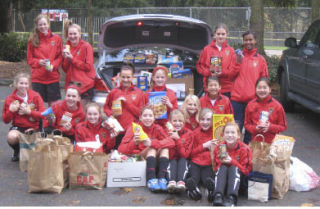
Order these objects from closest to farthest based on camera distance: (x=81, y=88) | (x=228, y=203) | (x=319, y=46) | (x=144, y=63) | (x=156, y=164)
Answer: (x=228, y=203)
(x=156, y=164)
(x=81, y=88)
(x=144, y=63)
(x=319, y=46)

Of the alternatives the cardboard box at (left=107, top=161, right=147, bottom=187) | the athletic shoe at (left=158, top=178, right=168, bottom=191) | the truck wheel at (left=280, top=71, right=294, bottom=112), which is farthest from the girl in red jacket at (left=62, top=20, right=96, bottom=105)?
the truck wheel at (left=280, top=71, right=294, bottom=112)

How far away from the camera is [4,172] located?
541 centimetres

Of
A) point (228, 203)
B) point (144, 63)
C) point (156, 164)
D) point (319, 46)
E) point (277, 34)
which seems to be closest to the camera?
point (228, 203)

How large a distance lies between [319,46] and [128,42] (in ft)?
10.4

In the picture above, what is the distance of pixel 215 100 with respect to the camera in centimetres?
570

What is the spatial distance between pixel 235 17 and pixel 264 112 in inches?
690

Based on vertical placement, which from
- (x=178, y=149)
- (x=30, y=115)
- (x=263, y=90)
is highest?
(x=263, y=90)

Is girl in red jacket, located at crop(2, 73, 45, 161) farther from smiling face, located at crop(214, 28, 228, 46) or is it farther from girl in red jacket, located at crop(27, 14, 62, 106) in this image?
smiling face, located at crop(214, 28, 228, 46)

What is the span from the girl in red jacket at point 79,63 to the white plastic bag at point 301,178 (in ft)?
9.19

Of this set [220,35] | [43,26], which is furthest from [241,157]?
[43,26]

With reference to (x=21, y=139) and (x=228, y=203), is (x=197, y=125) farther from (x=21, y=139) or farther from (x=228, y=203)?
(x=21, y=139)

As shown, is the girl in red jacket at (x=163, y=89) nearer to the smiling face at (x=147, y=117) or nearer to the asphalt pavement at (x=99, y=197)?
the smiling face at (x=147, y=117)

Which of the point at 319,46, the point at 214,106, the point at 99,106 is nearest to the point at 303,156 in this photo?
the point at 214,106

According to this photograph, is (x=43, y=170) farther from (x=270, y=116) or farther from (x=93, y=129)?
(x=270, y=116)
